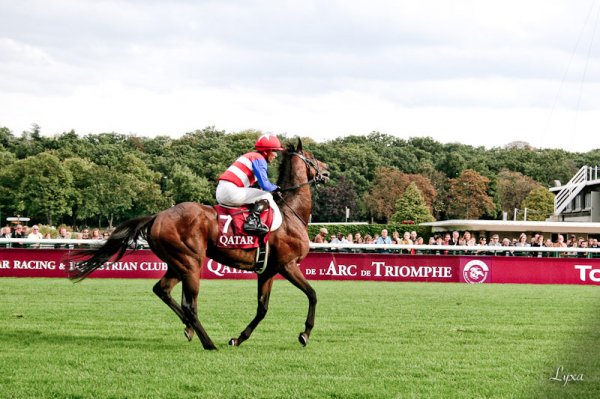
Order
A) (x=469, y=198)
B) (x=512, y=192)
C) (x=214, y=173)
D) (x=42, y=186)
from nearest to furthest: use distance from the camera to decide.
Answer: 1. (x=42, y=186)
2. (x=214, y=173)
3. (x=469, y=198)
4. (x=512, y=192)

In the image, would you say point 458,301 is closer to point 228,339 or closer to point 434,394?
point 228,339

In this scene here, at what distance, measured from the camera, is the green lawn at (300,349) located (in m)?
6.35

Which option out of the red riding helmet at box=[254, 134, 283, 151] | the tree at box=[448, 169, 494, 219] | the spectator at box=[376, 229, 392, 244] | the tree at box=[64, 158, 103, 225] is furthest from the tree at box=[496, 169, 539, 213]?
the red riding helmet at box=[254, 134, 283, 151]

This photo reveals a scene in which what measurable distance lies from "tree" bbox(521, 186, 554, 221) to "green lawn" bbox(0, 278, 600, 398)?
74.0m

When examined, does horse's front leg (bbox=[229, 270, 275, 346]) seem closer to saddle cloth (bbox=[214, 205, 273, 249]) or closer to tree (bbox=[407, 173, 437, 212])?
saddle cloth (bbox=[214, 205, 273, 249])

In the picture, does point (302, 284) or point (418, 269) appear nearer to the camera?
point (302, 284)

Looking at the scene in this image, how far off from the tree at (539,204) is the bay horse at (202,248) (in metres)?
80.4

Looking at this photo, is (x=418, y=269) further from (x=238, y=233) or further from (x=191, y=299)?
(x=191, y=299)

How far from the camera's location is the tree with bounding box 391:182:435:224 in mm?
85250

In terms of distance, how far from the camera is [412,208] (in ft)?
281

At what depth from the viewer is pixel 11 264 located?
71.6ft

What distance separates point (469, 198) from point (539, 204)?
770 centimetres

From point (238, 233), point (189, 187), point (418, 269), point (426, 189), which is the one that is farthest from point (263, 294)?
point (426, 189)

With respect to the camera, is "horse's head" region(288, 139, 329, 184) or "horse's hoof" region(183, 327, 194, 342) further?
"horse's head" region(288, 139, 329, 184)
